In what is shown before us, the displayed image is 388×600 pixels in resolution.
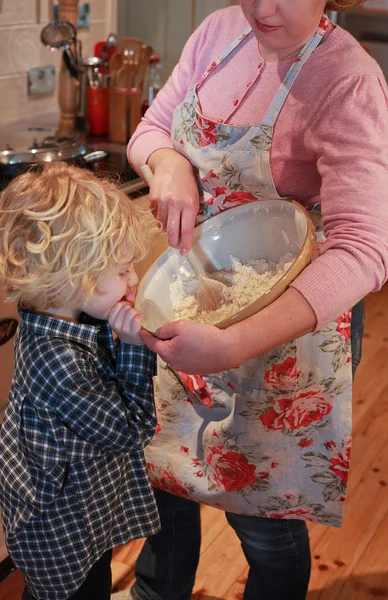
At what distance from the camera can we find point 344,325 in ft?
4.49

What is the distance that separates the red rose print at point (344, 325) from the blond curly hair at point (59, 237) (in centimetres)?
39

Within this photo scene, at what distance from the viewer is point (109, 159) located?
2270 mm

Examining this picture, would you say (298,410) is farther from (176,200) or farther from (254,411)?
(176,200)

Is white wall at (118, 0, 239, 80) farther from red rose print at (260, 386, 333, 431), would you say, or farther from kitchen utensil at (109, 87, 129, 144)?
red rose print at (260, 386, 333, 431)

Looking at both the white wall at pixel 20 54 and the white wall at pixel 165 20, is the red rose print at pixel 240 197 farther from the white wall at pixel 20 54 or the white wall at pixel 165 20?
the white wall at pixel 165 20

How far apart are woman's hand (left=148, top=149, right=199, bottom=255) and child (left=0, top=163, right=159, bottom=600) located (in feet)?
0.22

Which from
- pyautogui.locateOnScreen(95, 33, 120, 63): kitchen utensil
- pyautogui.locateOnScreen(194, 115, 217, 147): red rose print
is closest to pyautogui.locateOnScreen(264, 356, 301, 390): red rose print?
pyautogui.locateOnScreen(194, 115, 217, 147): red rose print

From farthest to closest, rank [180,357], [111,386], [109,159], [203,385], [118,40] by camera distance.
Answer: [118,40], [109,159], [203,385], [111,386], [180,357]

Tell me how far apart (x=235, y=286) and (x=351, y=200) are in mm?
283

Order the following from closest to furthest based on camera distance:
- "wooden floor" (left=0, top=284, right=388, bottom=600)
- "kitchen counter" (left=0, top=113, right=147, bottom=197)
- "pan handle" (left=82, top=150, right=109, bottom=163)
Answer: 1. "wooden floor" (left=0, top=284, right=388, bottom=600)
2. "kitchen counter" (left=0, top=113, right=147, bottom=197)
3. "pan handle" (left=82, top=150, right=109, bottom=163)

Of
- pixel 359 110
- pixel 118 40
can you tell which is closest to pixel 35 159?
pixel 118 40

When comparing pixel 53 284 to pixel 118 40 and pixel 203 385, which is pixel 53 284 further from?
pixel 118 40

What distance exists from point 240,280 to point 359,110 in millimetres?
345

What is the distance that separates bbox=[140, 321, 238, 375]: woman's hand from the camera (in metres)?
1.12
